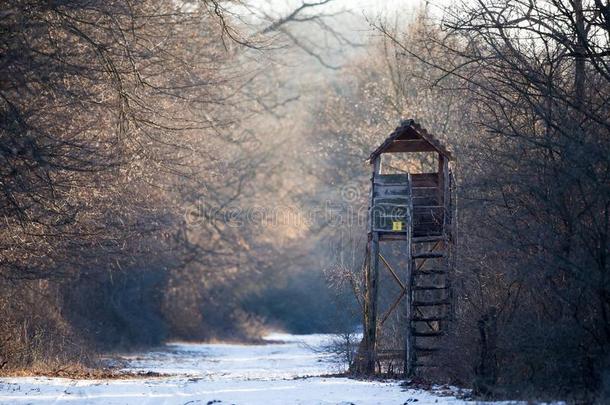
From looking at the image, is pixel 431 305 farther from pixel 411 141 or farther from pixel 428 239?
pixel 411 141

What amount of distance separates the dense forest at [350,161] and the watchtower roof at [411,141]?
3.18 ft

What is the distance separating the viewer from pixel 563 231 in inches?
583

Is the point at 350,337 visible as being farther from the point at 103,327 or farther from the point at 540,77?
the point at 103,327

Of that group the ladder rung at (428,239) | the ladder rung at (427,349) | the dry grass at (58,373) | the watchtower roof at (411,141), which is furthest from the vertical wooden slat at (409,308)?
the dry grass at (58,373)

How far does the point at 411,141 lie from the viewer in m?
21.4

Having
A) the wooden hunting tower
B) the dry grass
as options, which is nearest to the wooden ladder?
the wooden hunting tower

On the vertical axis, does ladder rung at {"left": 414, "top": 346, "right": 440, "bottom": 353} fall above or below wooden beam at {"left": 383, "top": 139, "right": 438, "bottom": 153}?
below

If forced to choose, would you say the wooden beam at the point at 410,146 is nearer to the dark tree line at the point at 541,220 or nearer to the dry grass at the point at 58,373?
the dark tree line at the point at 541,220

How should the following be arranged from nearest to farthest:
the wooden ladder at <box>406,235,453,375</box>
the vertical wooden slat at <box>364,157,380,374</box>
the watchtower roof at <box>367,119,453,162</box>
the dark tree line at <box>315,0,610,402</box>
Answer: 1. the dark tree line at <box>315,0,610,402</box>
2. the wooden ladder at <box>406,235,453,375</box>
3. the watchtower roof at <box>367,119,453,162</box>
4. the vertical wooden slat at <box>364,157,380,374</box>

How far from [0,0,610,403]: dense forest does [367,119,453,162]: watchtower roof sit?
969mm

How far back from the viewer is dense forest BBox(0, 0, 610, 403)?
14242 mm

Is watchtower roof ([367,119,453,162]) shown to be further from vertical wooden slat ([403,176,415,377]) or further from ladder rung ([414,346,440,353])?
ladder rung ([414,346,440,353])

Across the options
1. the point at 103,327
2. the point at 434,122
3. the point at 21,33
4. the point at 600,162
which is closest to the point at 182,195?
the point at 103,327

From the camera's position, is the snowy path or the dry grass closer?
the snowy path
